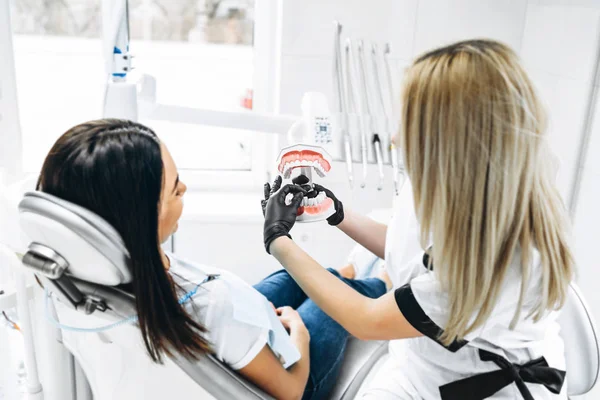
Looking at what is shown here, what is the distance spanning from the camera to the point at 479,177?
3.29 ft

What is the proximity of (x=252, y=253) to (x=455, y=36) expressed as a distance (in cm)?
114

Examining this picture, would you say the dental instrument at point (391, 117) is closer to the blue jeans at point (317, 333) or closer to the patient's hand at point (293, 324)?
the blue jeans at point (317, 333)

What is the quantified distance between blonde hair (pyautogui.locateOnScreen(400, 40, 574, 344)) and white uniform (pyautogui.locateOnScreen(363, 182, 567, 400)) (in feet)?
0.10

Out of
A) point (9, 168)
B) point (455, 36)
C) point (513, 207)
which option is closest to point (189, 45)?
point (9, 168)

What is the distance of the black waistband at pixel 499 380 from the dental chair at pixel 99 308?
397 millimetres

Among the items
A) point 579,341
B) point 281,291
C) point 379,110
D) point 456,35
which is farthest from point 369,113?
point 579,341

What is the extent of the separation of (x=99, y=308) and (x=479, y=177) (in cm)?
66

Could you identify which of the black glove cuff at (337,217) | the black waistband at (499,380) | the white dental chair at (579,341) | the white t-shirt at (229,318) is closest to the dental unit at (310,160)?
the black glove cuff at (337,217)

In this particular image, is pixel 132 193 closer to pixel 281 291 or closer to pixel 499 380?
pixel 281 291

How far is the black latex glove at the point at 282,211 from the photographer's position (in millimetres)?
1143

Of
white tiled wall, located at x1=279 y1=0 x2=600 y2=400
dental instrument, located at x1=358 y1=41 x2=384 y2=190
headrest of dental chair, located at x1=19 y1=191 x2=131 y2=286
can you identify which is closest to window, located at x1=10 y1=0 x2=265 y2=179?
white tiled wall, located at x1=279 y1=0 x2=600 y2=400

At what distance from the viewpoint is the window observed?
2480 millimetres

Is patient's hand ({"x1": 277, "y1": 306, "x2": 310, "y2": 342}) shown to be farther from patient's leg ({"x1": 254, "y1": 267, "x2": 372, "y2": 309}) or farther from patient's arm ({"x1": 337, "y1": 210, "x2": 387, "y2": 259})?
patient's arm ({"x1": 337, "y1": 210, "x2": 387, "y2": 259})

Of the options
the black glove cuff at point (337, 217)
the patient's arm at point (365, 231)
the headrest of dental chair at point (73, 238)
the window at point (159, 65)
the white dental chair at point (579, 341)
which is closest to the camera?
the headrest of dental chair at point (73, 238)
